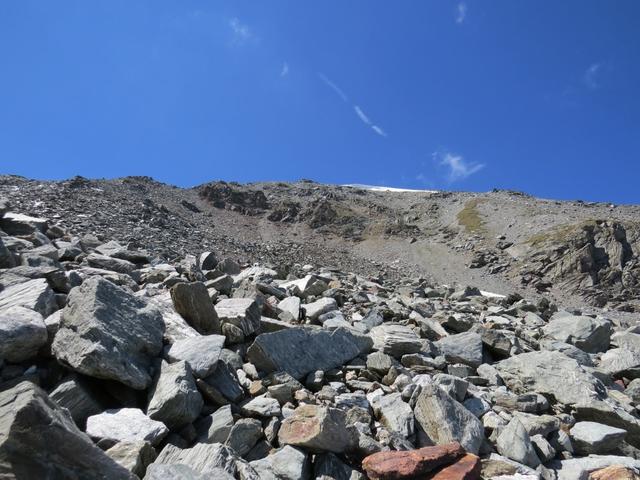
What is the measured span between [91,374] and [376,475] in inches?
145

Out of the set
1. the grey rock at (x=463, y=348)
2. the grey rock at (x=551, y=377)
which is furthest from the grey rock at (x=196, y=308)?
the grey rock at (x=551, y=377)

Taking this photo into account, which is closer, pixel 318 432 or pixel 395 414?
pixel 318 432

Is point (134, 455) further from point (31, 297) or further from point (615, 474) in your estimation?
point (615, 474)

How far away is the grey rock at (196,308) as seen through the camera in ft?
25.9

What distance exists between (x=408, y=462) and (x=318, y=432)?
1089 millimetres

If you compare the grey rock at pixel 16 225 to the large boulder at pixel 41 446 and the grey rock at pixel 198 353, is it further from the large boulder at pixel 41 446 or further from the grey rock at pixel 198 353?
the large boulder at pixel 41 446

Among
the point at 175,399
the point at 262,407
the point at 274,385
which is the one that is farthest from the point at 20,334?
the point at 274,385

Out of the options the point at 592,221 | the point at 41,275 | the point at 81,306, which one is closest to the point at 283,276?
the point at 41,275

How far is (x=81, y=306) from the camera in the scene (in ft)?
18.9

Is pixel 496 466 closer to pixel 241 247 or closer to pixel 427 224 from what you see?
pixel 241 247

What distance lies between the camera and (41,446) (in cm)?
316

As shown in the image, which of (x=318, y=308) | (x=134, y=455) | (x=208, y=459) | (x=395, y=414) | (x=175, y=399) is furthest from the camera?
(x=318, y=308)

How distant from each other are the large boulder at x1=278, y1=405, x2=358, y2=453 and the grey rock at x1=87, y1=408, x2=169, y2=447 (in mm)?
1494

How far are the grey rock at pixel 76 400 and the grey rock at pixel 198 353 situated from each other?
1286 millimetres
